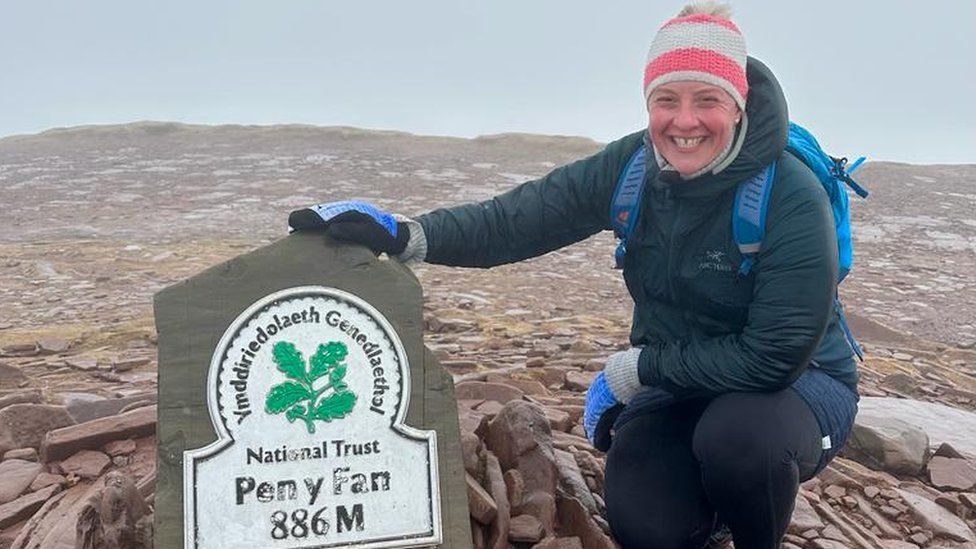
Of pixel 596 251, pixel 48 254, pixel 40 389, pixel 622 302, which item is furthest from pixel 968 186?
pixel 40 389

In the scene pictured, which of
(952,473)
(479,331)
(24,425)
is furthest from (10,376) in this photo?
(952,473)

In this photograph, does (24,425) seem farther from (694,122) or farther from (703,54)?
(703,54)

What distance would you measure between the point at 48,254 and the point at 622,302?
6690 mm

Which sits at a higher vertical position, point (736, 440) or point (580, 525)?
point (736, 440)

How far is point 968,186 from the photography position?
18203 mm

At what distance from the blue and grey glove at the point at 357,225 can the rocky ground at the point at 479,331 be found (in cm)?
90

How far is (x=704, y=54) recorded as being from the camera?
3135 mm

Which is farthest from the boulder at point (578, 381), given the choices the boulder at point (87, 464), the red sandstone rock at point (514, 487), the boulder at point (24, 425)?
the boulder at point (24, 425)

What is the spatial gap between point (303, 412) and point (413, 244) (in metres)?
0.83

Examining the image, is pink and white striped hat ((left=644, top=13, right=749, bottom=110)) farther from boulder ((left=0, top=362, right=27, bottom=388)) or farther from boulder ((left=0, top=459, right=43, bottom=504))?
boulder ((left=0, top=362, right=27, bottom=388))

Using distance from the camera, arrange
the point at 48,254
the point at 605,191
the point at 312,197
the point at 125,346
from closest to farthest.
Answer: the point at 605,191, the point at 125,346, the point at 48,254, the point at 312,197

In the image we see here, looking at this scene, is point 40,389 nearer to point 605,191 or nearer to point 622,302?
point 605,191

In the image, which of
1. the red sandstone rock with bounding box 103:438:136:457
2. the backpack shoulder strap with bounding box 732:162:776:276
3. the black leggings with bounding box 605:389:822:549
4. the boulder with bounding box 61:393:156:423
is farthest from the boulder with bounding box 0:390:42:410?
the backpack shoulder strap with bounding box 732:162:776:276

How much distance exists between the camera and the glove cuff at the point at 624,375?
345 cm
